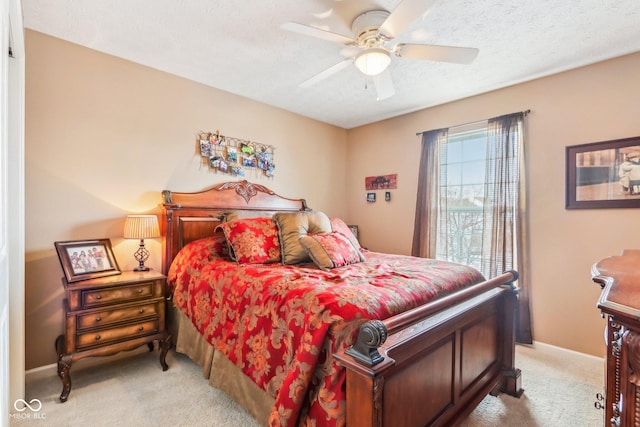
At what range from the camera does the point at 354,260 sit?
2455mm

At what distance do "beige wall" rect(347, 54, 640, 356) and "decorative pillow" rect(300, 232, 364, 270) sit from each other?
183 centimetres

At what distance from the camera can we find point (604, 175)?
2.50 meters

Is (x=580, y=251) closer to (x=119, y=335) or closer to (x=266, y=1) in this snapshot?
(x=266, y=1)

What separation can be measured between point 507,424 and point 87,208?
333 centimetres

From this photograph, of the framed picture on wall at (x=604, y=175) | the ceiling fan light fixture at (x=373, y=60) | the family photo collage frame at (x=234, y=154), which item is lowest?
the framed picture on wall at (x=604, y=175)

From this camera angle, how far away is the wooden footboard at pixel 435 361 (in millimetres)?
1054

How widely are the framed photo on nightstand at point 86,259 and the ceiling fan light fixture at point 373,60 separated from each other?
7.90 feet

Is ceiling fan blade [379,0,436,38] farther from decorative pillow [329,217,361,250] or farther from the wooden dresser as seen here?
decorative pillow [329,217,361,250]

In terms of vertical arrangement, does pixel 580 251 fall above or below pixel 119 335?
above

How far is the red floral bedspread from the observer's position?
1258mm

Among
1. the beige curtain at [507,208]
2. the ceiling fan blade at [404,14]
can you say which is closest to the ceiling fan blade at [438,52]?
the ceiling fan blade at [404,14]

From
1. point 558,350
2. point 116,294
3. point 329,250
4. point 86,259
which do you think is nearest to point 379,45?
point 329,250

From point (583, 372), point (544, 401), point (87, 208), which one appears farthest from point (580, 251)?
point (87, 208)

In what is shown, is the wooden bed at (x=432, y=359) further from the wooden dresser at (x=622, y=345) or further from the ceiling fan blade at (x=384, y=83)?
the ceiling fan blade at (x=384, y=83)
